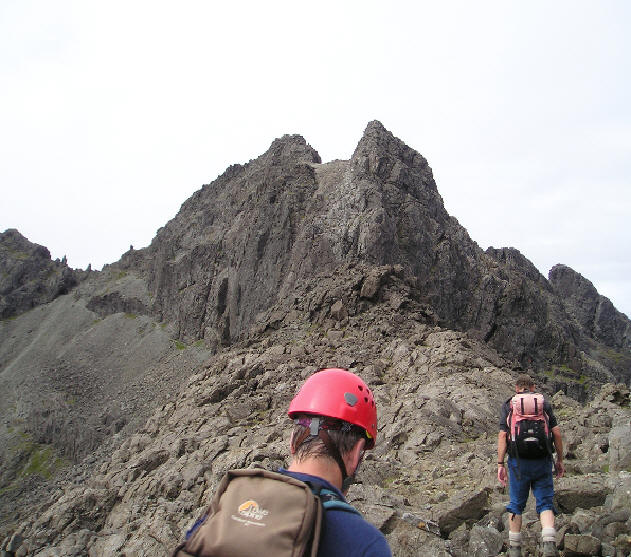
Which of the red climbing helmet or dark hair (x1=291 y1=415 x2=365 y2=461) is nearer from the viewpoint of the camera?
dark hair (x1=291 y1=415 x2=365 y2=461)

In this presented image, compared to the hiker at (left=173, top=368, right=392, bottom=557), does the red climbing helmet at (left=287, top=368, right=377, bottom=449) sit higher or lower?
higher

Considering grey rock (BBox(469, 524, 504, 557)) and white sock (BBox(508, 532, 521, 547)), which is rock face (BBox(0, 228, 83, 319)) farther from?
white sock (BBox(508, 532, 521, 547))

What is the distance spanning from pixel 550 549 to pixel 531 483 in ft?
3.97

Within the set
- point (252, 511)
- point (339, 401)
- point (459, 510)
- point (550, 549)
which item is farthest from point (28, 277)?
point (252, 511)

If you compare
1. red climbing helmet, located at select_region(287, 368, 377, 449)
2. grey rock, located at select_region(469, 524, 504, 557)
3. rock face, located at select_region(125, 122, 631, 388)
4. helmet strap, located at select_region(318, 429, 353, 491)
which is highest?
rock face, located at select_region(125, 122, 631, 388)

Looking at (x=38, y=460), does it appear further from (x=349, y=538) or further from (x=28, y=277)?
(x=349, y=538)

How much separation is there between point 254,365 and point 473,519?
67.0ft

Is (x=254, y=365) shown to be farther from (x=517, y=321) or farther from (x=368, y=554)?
(x=517, y=321)

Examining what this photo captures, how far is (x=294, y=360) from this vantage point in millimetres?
28844

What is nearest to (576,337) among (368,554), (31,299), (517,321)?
(517,321)

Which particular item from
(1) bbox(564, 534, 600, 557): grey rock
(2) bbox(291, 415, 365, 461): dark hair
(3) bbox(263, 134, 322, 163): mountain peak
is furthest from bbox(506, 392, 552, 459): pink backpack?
(3) bbox(263, 134, 322, 163): mountain peak

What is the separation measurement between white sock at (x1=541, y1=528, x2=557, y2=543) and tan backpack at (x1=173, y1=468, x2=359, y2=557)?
21.1ft

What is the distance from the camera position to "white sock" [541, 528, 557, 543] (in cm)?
781

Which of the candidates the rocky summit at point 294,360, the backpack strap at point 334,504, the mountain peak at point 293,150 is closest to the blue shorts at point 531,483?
the rocky summit at point 294,360
